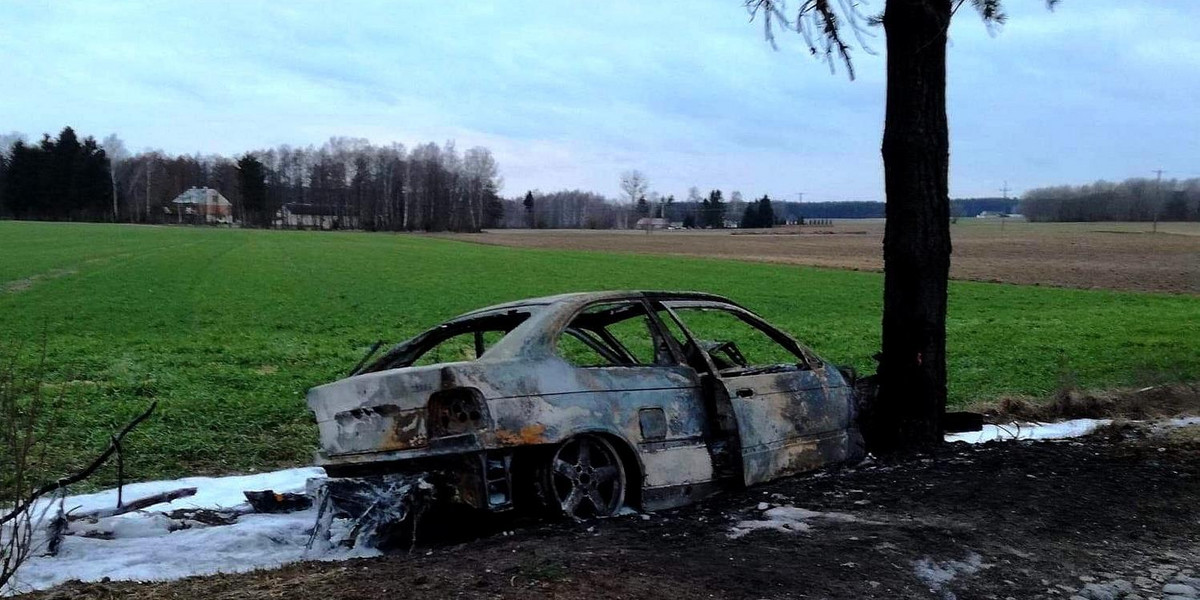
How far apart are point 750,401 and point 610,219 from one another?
150514 millimetres

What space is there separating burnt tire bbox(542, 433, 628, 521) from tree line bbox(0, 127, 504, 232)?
382 feet

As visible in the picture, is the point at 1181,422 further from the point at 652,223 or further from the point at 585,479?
the point at 652,223

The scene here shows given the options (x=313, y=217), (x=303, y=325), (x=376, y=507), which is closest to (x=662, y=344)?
(x=376, y=507)

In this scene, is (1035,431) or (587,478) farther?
(1035,431)

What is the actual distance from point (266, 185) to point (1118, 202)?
333 ft

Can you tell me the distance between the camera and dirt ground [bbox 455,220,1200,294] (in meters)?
41.9

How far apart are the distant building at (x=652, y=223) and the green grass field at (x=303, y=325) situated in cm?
7626

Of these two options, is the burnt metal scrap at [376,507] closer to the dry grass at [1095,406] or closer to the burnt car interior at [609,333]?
the burnt car interior at [609,333]

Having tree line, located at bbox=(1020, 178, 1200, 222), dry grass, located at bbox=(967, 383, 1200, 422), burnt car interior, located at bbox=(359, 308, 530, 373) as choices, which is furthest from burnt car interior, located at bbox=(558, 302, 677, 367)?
tree line, located at bbox=(1020, 178, 1200, 222)

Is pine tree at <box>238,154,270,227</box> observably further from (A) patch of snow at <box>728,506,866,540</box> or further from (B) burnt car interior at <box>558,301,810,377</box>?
(A) patch of snow at <box>728,506,866,540</box>

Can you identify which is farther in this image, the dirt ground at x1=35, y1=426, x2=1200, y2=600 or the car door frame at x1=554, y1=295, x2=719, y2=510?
the car door frame at x1=554, y1=295, x2=719, y2=510

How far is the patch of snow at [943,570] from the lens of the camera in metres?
4.30

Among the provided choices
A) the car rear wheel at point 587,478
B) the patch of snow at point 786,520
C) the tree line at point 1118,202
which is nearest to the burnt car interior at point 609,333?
the car rear wheel at point 587,478

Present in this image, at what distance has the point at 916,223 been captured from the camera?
7590mm
